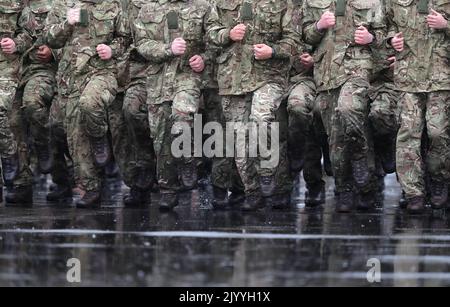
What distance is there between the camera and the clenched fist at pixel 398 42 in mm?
14477

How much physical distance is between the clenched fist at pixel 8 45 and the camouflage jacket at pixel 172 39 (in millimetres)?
1574

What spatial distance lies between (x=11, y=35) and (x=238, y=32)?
9.76 feet

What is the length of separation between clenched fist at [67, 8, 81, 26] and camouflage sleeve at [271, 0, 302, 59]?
2.25 m

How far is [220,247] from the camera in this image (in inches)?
463

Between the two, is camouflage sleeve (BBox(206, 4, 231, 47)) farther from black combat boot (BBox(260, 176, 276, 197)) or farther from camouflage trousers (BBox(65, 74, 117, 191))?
black combat boot (BBox(260, 176, 276, 197))

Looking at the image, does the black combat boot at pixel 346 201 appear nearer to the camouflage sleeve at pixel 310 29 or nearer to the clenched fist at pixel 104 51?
the camouflage sleeve at pixel 310 29

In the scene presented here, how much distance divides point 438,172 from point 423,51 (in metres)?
1.31

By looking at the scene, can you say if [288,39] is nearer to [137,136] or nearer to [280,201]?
[280,201]

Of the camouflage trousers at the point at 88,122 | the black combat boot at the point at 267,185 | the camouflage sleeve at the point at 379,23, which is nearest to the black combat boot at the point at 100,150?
the camouflage trousers at the point at 88,122

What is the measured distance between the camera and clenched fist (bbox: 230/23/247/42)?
585 inches

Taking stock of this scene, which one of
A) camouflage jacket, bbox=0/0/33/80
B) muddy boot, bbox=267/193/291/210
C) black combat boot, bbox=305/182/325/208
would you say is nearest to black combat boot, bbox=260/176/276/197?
muddy boot, bbox=267/193/291/210
